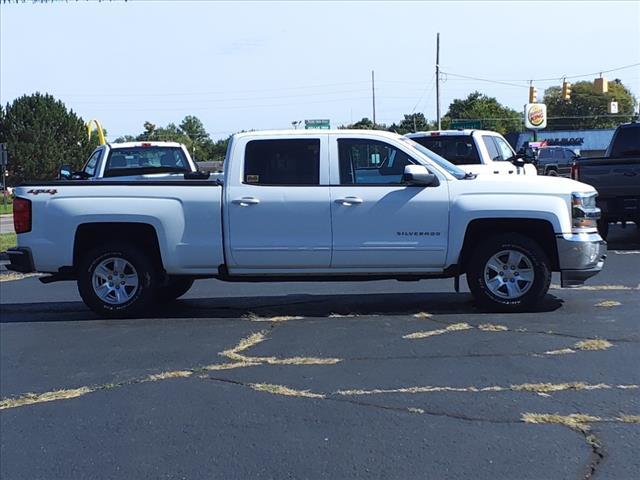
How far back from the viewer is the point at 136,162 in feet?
49.3

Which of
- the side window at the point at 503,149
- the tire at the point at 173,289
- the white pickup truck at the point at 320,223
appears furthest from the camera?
the side window at the point at 503,149

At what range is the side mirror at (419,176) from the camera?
313 inches

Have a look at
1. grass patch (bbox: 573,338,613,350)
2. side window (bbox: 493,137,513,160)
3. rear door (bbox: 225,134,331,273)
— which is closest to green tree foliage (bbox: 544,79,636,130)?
side window (bbox: 493,137,513,160)

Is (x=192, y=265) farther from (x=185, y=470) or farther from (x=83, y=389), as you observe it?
(x=185, y=470)

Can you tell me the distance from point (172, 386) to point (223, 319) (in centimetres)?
251

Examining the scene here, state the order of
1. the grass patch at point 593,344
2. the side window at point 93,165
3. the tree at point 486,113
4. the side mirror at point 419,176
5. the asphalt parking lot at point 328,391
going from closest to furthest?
1. the asphalt parking lot at point 328,391
2. the grass patch at point 593,344
3. the side mirror at point 419,176
4. the side window at point 93,165
5. the tree at point 486,113

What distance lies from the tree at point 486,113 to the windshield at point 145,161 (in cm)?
6831

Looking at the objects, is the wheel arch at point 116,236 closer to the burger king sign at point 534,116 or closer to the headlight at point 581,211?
the headlight at point 581,211

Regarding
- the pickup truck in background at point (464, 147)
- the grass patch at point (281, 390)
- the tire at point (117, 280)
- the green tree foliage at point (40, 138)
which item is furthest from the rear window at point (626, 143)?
the green tree foliage at point (40, 138)

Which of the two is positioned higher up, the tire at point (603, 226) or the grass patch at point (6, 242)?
the tire at point (603, 226)

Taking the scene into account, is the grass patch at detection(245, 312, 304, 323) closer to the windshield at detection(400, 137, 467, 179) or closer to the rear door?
the rear door

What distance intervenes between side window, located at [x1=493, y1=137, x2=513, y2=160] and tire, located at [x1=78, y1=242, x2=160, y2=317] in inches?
361

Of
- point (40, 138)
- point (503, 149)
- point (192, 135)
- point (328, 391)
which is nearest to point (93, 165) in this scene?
point (503, 149)

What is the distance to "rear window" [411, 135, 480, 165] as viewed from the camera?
1466 centimetres
